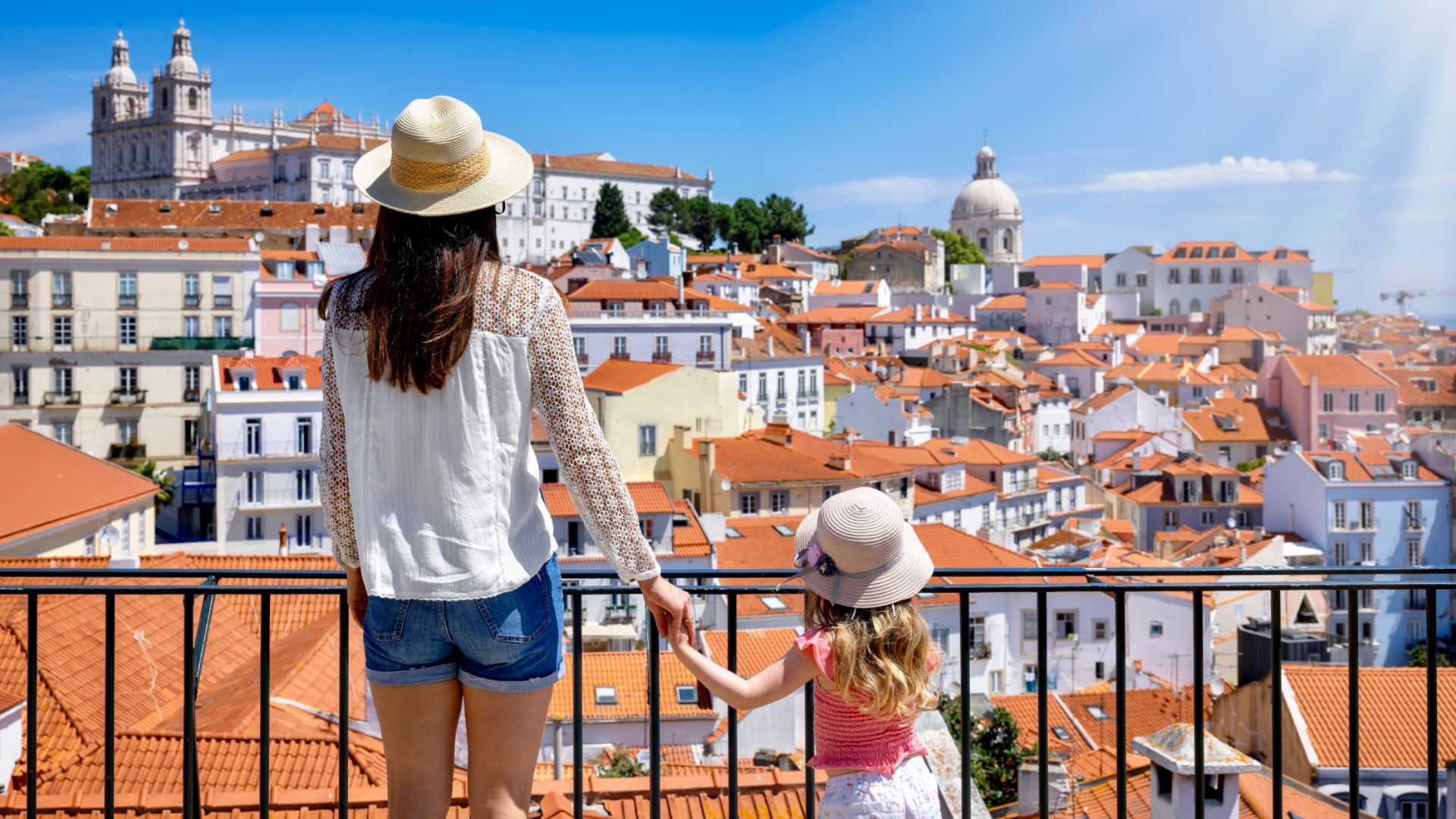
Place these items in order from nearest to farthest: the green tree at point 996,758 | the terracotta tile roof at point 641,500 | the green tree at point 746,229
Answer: the green tree at point 996,758 < the terracotta tile roof at point 641,500 < the green tree at point 746,229

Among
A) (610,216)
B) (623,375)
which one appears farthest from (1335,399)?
(610,216)

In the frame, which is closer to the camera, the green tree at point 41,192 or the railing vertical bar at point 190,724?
the railing vertical bar at point 190,724

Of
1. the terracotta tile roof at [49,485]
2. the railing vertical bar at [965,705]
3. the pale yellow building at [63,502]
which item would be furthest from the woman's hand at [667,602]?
the terracotta tile roof at [49,485]

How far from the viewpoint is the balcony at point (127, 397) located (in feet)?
135

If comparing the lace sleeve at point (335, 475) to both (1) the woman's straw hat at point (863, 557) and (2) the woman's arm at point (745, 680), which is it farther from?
(1) the woman's straw hat at point (863, 557)

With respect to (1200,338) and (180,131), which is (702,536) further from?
(180,131)

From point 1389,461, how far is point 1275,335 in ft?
160

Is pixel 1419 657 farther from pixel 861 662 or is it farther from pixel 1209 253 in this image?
pixel 1209 253

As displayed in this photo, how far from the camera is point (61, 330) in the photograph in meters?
41.2

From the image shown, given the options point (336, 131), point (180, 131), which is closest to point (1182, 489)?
point (336, 131)

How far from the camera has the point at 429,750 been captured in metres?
2.41

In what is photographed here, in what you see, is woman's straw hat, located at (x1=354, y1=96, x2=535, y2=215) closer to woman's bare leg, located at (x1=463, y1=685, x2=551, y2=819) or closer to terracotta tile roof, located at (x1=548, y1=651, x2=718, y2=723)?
woman's bare leg, located at (x1=463, y1=685, x2=551, y2=819)

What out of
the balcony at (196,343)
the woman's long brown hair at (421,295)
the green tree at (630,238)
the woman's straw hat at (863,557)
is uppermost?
the green tree at (630,238)

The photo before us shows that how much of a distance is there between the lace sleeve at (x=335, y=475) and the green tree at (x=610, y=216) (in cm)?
8193
